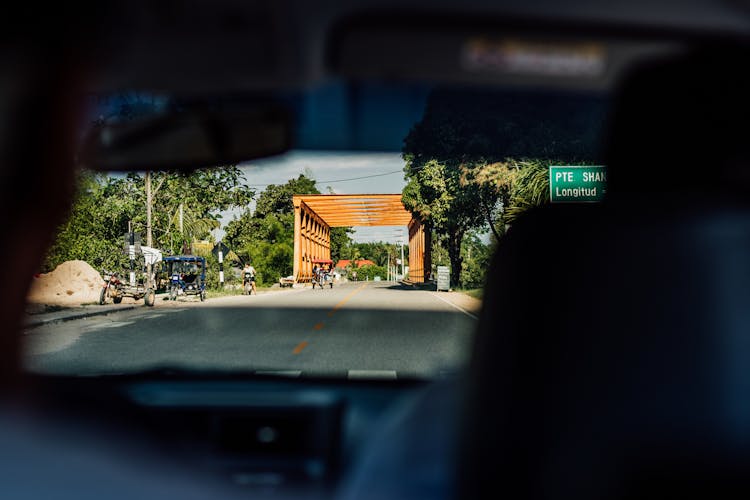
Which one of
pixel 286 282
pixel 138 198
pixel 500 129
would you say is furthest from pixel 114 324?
pixel 286 282

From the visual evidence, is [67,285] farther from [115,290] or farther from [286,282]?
[286,282]

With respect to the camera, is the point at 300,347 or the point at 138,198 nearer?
the point at 138,198

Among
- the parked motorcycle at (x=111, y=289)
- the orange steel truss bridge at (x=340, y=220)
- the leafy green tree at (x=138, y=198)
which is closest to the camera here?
the leafy green tree at (x=138, y=198)

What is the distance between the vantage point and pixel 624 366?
50.3 inches

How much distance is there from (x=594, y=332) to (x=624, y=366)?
3.2 inches

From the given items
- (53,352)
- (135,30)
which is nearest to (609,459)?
(135,30)

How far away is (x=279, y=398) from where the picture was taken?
3164 mm

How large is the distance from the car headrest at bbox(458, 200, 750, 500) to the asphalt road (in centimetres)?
478

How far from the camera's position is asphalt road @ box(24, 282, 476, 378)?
9430mm

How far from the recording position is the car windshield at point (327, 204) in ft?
8.07

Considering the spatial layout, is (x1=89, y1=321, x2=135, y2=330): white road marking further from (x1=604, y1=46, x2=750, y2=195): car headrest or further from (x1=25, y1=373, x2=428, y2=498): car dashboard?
(x1=604, y1=46, x2=750, y2=195): car headrest

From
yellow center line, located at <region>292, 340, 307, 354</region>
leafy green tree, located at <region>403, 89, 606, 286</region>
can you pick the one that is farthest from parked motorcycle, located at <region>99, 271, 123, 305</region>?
leafy green tree, located at <region>403, 89, 606, 286</region>

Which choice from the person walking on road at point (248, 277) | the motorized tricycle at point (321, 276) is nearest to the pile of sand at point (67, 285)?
the person walking on road at point (248, 277)

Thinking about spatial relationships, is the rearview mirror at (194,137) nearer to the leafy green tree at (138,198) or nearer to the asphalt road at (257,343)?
the leafy green tree at (138,198)
